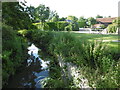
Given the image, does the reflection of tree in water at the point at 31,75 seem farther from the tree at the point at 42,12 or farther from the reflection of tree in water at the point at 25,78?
the tree at the point at 42,12

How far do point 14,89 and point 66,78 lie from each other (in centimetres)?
173

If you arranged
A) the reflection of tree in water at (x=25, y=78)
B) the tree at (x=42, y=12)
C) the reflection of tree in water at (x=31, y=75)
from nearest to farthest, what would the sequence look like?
1. the reflection of tree in water at (x=25, y=78)
2. the reflection of tree in water at (x=31, y=75)
3. the tree at (x=42, y=12)

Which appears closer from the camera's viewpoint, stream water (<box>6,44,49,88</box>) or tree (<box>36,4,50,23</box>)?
stream water (<box>6,44,49,88</box>)

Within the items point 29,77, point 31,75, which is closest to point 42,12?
point 31,75

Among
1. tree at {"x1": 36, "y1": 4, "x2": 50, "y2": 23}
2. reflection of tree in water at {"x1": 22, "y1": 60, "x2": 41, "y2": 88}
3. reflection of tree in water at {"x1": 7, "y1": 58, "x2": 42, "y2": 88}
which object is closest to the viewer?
reflection of tree in water at {"x1": 7, "y1": 58, "x2": 42, "y2": 88}

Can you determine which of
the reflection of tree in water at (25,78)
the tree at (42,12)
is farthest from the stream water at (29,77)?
the tree at (42,12)

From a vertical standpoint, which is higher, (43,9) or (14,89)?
(43,9)

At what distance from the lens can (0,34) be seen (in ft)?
13.8

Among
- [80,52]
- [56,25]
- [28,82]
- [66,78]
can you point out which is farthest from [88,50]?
[56,25]

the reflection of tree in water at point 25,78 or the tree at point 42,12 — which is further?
the tree at point 42,12

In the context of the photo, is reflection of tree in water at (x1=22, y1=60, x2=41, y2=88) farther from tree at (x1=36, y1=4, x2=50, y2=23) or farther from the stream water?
tree at (x1=36, y1=4, x2=50, y2=23)

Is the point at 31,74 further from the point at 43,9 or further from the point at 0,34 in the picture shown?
the point at 43,9

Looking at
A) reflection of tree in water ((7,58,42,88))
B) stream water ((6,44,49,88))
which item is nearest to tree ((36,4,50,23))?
stream water ((6,44,49,88))

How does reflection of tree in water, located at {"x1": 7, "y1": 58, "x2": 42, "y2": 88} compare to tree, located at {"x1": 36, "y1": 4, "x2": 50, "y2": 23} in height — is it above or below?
below
